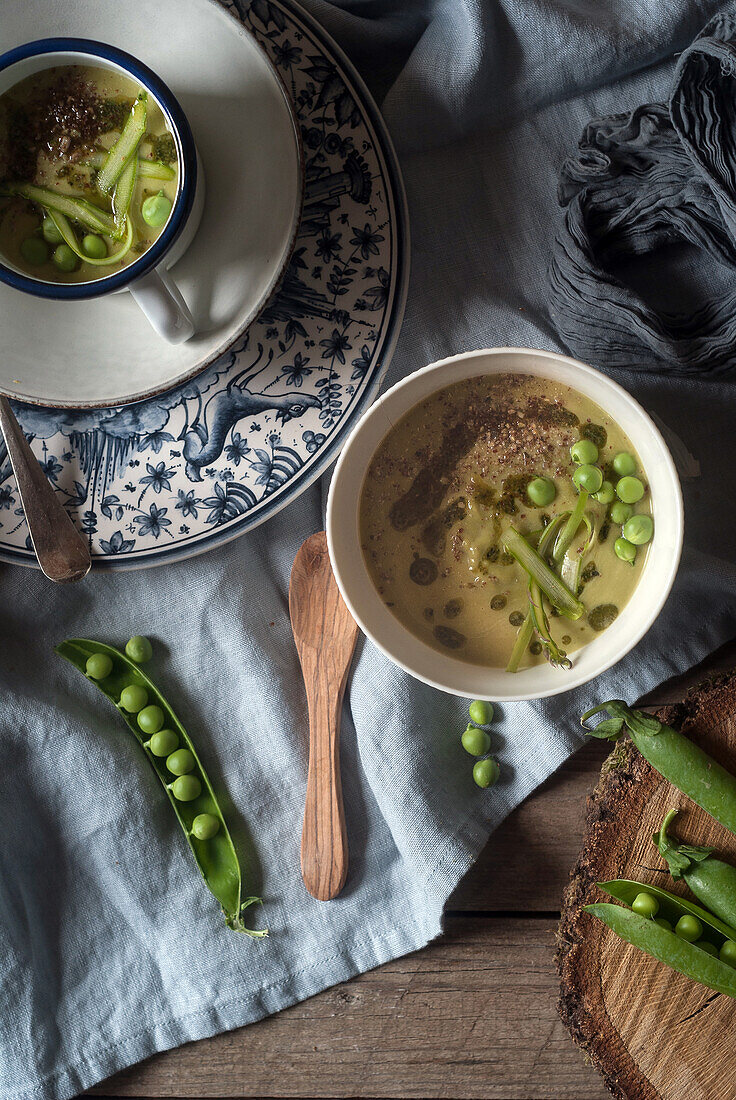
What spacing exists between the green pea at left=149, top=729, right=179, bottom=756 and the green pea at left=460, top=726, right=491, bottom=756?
1.92 feet

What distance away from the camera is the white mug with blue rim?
4.10 feet

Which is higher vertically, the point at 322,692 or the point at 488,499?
the point at 488,499

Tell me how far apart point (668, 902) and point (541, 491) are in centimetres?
79

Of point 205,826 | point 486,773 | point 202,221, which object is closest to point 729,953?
point 486,773

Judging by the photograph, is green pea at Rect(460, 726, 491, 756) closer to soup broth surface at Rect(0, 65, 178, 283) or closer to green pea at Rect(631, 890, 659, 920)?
green pea at Rect(631, 890, 659, 920)

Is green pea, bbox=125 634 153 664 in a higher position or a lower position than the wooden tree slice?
higher

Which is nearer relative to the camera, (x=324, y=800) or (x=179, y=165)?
(x=179, y=165)

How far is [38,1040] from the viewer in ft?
5.54

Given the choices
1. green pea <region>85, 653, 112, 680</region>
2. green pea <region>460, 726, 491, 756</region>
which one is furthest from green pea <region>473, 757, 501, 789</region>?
green pea <region>85, 653, 112, 680</region>

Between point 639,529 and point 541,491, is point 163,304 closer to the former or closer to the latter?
point 541,491

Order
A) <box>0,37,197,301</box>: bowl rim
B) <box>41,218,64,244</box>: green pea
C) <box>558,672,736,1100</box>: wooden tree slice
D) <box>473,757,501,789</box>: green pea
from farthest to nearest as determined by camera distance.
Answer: <box>473,757,501,789</box>: green pea, <box>558,672,736,1100</box>: wooden tree slice, <box>41,218,64,244</box>: green pea, <box>0,37,197,301</box>: bowl rim

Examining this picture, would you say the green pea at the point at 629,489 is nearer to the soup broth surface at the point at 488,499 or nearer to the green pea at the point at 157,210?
the soup broth surface at the point at 488,499

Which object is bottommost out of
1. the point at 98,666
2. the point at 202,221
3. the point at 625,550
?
the point at 98,666

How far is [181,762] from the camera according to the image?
172cm
